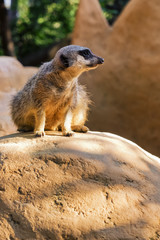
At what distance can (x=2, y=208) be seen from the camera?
1.96 metres

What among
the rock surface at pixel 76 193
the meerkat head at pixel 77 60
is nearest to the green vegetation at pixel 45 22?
the meerkat head at pixel 77 60

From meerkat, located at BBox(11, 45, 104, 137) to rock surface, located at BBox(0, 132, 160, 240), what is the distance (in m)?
0.56

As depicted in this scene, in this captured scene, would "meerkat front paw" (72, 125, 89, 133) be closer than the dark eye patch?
No

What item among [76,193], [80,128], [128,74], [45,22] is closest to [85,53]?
[80,128]

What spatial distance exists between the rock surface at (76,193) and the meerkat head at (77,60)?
717mm

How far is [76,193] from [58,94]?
3.87 ft

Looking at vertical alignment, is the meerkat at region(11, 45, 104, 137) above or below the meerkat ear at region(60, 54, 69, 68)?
below

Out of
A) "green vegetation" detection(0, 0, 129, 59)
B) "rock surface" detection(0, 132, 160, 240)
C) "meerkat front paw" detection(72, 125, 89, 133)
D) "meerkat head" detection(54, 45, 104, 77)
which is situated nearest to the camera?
"rock surface" detection(0, 132, 160, 240)

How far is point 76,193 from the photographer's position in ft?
6.75

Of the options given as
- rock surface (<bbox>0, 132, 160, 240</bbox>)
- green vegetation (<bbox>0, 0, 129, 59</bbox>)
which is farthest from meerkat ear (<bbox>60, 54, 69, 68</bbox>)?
green vegetation (<bbox>0, 0, 129, 59</bbox>)

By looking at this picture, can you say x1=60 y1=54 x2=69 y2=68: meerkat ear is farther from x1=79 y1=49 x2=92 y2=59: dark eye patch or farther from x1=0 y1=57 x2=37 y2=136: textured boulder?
x1=0 y1=57 x2=37 y2=136: textured boulder

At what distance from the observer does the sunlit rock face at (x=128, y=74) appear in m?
6.11

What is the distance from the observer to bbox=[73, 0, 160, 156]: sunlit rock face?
6.11 metres

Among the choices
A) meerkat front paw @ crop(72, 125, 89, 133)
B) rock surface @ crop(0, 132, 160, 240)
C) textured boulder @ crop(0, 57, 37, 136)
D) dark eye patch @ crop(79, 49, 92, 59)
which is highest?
dark eye patch @ crop(79, 49, 92, 59)
